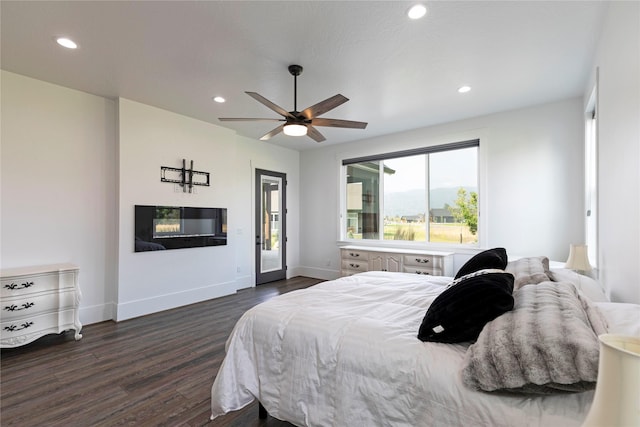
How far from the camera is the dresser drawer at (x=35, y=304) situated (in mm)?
2869

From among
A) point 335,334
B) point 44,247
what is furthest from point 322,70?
point 44,247

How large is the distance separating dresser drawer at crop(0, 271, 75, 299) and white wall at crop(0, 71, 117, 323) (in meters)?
0.46

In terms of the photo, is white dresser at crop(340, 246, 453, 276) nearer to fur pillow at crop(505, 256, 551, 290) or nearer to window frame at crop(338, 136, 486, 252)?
window frame at crop(338, 136, 486, 252)

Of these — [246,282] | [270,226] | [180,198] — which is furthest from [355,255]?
[180,198]

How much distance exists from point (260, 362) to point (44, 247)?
3340 millimetres

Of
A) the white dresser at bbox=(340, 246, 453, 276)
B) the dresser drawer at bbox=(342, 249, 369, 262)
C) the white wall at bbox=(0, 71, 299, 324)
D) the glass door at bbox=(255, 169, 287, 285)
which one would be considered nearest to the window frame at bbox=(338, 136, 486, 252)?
the white dresser at bbox=(340, 246, 453, 276)

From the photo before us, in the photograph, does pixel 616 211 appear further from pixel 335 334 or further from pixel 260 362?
pixel 260 362

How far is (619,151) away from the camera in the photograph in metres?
1.93

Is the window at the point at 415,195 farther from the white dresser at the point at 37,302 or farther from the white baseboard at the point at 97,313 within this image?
the white dresser at the point at 37,302

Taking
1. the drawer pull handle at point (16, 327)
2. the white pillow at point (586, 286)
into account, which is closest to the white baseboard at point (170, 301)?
the drawer pull handle at point (16, 327)

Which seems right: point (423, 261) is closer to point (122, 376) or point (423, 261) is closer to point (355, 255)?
point (355, 255)

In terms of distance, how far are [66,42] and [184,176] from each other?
2093 mm

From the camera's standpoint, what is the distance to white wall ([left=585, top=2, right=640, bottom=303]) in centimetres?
164

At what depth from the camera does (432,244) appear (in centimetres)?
491
